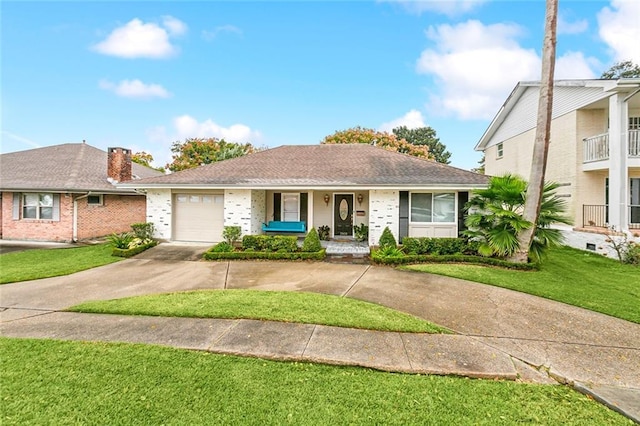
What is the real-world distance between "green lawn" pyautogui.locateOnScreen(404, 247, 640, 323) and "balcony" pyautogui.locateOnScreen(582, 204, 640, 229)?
241cm

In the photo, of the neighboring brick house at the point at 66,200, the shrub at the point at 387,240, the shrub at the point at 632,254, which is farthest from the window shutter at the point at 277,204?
the shrub at the point at 632,254

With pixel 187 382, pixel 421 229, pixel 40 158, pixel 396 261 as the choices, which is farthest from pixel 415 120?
pixel 187 382

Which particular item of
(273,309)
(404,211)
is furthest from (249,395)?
(404,211)

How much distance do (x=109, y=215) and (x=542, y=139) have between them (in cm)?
1869

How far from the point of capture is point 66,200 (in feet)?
43.4

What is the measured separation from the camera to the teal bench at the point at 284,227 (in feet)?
42.0

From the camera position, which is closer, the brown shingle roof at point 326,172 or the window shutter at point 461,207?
the brown shingle roof at point 326,172

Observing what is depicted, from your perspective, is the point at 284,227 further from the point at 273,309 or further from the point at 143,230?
the point at 273,309

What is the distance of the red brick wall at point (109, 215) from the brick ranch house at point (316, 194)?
314 centimetres

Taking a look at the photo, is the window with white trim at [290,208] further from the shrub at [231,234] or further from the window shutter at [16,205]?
the window shutter at [16,205]

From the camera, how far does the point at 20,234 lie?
1353cm

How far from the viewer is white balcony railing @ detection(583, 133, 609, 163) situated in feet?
37.4

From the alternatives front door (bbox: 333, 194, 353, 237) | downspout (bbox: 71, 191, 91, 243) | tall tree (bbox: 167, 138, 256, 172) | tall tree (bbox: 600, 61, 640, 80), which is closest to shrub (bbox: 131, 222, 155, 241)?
downspout (bbox: 71, 191, 91, 243)

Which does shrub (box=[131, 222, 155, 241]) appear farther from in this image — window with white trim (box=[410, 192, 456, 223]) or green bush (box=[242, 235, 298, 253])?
window with white trim (box=[410, 192, 456, 223])
